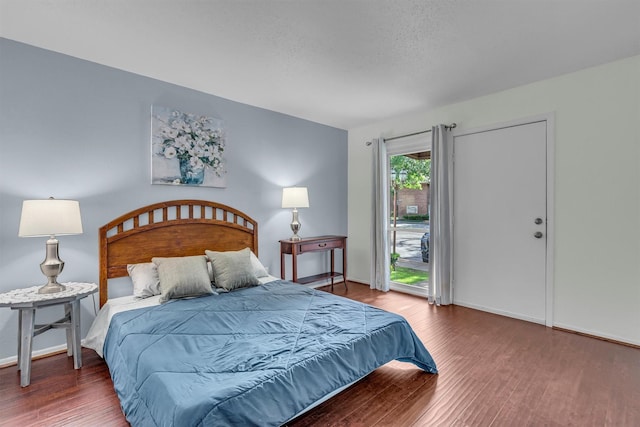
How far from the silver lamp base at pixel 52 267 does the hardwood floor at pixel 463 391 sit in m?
0.63

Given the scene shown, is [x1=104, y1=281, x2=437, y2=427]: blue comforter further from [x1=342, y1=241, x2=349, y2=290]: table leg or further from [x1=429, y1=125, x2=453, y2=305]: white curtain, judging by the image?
[x1=342, y1=241, x2=349, y2=290]: table leg

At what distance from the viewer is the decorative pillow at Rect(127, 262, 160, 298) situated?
2.73 metres

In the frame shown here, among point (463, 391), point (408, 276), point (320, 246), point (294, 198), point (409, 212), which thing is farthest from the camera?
point (408, 276)

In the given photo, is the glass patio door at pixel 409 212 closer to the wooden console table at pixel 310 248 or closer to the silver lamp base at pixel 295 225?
the wooden console table at pixel 310 248

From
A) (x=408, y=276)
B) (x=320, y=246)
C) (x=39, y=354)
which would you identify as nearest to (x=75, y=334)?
(x=39, y=354)

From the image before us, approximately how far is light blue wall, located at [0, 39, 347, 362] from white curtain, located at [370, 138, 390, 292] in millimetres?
1839

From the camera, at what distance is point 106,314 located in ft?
8.35

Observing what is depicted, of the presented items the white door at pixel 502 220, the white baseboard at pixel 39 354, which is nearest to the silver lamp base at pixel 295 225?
the white door at pixel 502 220

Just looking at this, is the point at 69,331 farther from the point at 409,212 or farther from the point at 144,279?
the point at 409,212

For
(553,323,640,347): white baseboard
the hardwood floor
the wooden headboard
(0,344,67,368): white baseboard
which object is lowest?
the hardwood floor

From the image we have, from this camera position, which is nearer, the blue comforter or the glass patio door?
the blue comforter

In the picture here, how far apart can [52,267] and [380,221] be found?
366cm

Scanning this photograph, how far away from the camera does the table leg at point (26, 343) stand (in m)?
2.14

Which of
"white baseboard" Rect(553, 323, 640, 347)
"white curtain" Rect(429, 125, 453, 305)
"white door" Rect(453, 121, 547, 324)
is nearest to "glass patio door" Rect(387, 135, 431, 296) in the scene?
"white curtain" Rect(429, 125, 453, 305)
